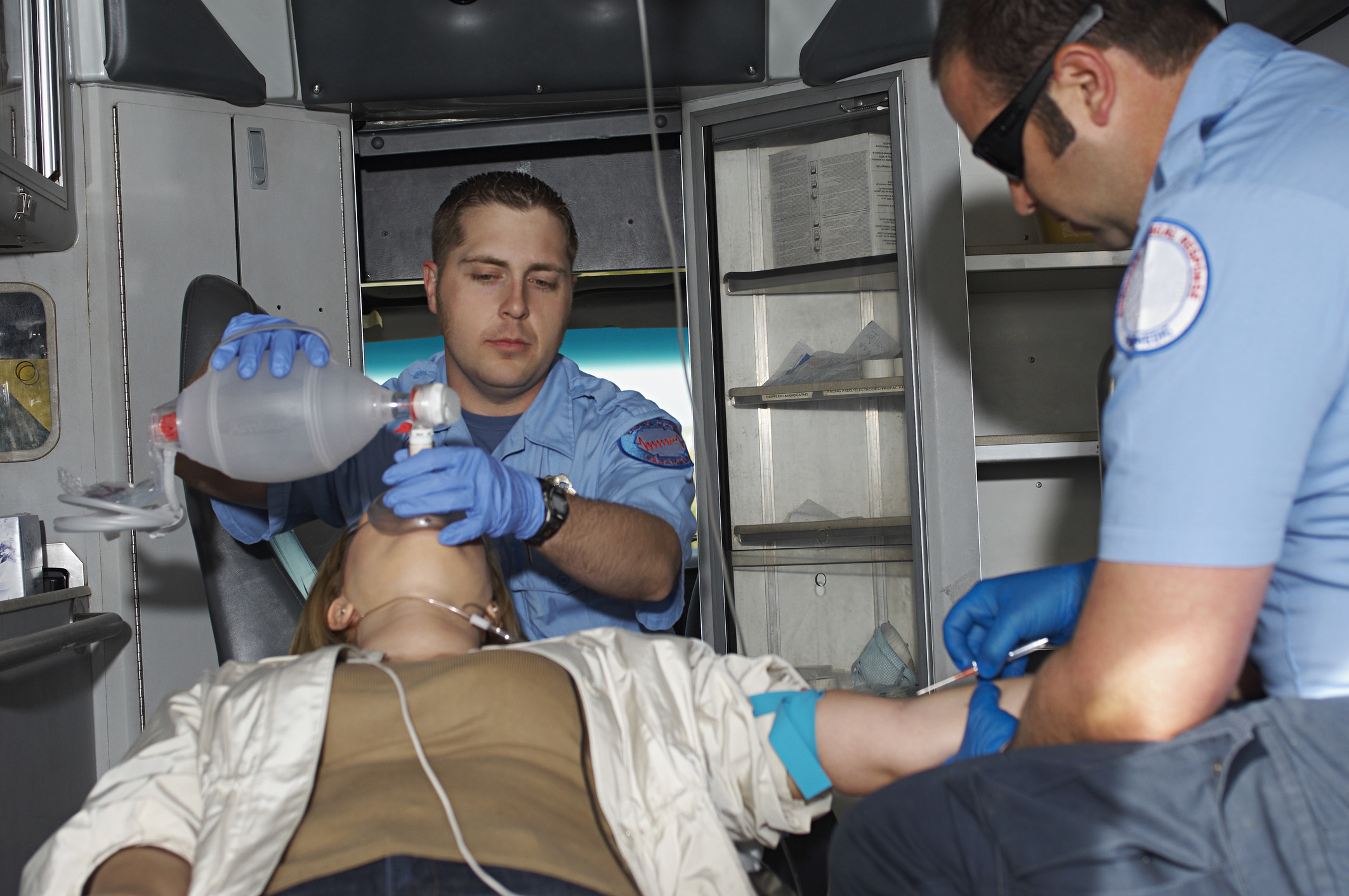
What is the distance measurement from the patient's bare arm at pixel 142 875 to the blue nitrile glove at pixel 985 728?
0.93m

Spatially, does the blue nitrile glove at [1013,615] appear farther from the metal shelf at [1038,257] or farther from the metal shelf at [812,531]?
the metal shelf at [1038,257]

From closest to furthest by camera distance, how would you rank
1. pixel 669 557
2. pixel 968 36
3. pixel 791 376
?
pixel 968 36 < pixel 669 557 < pixel 791 376

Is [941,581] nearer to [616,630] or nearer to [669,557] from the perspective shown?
[669,557]

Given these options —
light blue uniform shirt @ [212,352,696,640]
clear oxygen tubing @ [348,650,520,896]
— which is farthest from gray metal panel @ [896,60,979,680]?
clear oxygen tubing @ [348,650,520,896]

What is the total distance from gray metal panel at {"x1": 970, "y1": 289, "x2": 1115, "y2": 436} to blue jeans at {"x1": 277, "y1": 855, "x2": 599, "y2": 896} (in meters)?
2.12

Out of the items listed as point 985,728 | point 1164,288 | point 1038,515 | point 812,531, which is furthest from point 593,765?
point 1038,515

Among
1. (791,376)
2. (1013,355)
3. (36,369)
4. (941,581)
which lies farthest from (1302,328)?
(36,369)

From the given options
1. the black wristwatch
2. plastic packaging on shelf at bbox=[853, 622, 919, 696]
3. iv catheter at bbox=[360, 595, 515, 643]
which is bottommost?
plastic packaging on shelf at bbox=[853, 622, 919, 696]

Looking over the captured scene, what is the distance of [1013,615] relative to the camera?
4.79 feet

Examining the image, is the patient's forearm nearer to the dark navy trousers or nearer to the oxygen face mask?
the dark navy trousers

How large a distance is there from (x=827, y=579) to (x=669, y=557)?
3.29 ft

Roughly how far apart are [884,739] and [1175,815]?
0.45 m

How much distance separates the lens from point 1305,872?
789mm

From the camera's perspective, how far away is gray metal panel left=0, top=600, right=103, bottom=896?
70.2 inches
